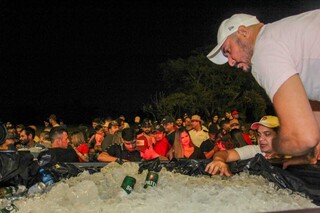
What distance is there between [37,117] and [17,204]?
50.9 m

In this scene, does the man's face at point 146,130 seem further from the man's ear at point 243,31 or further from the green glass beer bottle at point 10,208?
the man's ear at point 243,31

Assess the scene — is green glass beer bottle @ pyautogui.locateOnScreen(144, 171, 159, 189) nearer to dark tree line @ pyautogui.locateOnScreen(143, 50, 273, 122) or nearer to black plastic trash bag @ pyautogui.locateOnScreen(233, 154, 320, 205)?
black plastic trash bag @ pyautogui.locateOnScreen(233, 154, 320, 205)

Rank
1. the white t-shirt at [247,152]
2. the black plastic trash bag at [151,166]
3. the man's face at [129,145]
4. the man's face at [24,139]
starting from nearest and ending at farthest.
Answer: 1. the black plastic trash bag at [151,166]
2. the white t-shirt at [247,152]
3. the man's face at [129,145]
4. the man's face at [24,139]

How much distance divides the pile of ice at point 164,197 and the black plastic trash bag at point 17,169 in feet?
0.87

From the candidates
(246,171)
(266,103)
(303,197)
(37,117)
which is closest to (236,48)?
(303,197)

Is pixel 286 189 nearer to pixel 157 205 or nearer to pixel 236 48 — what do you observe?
pixel 157 205

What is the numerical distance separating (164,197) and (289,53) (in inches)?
49.8

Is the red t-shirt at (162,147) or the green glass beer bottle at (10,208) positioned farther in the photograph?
the red t-shirt at (162,147)

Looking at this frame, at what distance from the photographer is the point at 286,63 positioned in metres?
2.24

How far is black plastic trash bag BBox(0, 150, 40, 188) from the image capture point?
3269mm

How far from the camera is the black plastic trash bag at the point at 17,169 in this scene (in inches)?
129

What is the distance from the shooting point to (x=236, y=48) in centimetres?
252

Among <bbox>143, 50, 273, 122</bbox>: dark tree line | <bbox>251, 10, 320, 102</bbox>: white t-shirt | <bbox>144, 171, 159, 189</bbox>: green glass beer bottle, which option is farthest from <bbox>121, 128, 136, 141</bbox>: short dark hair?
→ <bbox>143, 50, 273, 122</bbox>: dark tree line

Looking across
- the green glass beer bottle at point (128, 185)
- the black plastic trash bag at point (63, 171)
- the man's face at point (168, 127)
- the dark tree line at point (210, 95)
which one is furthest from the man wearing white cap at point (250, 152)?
the dark tree line at point (210, 95)
